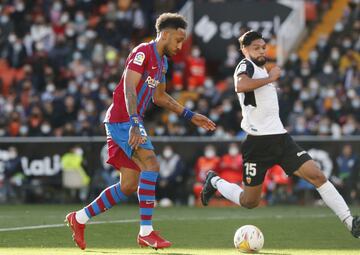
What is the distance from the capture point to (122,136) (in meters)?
10.9

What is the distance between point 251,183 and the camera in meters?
11.7

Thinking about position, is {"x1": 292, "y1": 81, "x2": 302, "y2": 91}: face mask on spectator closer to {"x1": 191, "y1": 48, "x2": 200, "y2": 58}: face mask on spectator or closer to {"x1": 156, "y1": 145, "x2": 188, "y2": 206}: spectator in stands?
{"x1": 191, "y1": 48, "x2": 200, "y2": 58}: face mask on spectator

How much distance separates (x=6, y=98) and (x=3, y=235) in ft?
45.3

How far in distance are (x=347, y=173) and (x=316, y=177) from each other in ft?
33.2

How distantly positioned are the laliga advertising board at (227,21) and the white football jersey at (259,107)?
17.6 meters

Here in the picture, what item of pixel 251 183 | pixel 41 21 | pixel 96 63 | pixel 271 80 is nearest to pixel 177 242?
pixel 251 183

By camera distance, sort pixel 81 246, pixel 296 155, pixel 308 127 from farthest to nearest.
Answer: pixel 308 127, pixel 296 155, pixel 81 246

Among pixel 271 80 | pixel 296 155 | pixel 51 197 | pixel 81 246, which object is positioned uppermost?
pixel 271 80

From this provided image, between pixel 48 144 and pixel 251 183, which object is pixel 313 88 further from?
pixel 251 183

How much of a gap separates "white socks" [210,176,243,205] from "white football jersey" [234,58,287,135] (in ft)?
2.93

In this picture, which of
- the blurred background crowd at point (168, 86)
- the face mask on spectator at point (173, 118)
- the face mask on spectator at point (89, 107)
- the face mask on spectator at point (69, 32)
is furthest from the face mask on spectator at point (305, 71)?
the face mask on spectator at point (69, 32)

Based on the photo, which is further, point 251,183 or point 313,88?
point 313,88

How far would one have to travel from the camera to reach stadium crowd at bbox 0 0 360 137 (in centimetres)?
2377

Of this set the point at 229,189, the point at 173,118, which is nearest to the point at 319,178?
the point at 229,189
